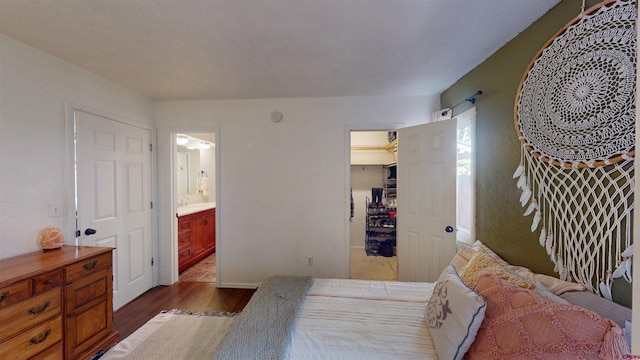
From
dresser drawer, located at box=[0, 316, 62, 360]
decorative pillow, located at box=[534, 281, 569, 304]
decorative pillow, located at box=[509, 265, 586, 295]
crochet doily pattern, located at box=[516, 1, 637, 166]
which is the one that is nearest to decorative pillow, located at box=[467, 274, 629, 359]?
decorative pillow, located at box=[534, 281, 569, 304]

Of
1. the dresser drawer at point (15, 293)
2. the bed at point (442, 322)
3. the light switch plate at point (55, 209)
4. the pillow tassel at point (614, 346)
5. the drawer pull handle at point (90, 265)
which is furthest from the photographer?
the light switch plate at point (55, 209)

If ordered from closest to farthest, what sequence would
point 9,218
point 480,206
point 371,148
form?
point 9,218 → point 480,206 → point 371,148

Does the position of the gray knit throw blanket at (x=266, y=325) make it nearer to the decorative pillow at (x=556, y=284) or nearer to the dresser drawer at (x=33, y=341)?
the dresser drawer at (x=33, y=341)

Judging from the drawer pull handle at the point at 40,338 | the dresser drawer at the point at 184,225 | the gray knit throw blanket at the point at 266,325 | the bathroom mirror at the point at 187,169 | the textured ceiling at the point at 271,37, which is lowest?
the drawer pull handle at the point at 40,338

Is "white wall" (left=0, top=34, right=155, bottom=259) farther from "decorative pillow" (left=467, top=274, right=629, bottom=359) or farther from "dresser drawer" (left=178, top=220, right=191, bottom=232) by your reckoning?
"decorative pillow" (left=467, top=274, right=629, bottom=359)

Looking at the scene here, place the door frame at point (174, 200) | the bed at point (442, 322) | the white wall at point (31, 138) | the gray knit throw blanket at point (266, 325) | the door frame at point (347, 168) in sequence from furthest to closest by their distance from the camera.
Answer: the door frame at point (174, 200) → the door frame at point (347, 168) → the white wall at point (31, 138) → the gray knit throw blanket at point (266, 325) → the bed at point (442, 322)

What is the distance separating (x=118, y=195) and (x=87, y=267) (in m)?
0.96

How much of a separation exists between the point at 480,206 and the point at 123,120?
359 cm

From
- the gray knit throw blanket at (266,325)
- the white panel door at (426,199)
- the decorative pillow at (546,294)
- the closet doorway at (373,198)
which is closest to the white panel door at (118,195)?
the gray knit throw blanket at (266,325)

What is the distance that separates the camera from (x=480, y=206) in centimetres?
196

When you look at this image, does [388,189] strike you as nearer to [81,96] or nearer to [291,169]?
[291,169]

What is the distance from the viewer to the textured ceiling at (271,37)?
4.30 feet

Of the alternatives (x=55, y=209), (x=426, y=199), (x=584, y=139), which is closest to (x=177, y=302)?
(x=55, y=209)

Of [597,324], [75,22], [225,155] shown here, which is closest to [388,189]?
[225,155]
